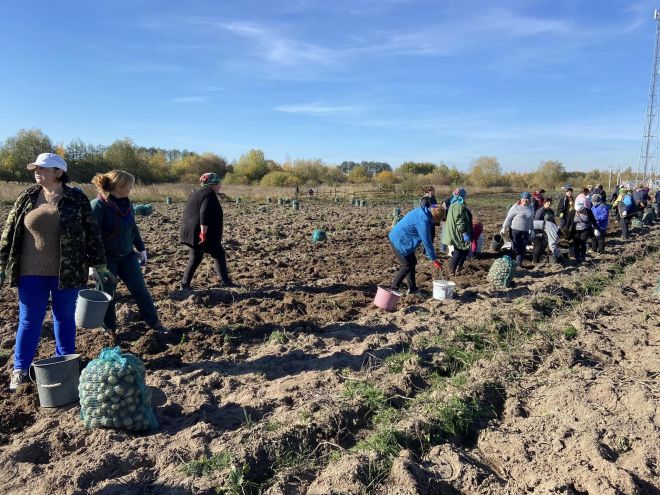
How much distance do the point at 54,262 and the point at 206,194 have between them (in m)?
2.86

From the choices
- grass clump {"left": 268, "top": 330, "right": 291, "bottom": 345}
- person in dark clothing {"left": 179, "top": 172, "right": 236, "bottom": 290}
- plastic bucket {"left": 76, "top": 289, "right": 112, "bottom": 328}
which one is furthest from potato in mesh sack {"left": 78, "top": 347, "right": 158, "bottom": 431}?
person in dark clothing {"left": 179, "top": 172, "right": 236, "bottom": 290}

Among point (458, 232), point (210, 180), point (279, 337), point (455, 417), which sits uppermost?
point (210, 180)

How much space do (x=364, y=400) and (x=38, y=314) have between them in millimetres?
2622

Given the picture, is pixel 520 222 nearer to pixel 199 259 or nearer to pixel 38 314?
pixel 199 259

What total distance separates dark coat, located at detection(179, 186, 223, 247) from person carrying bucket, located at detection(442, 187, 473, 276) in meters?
3.94

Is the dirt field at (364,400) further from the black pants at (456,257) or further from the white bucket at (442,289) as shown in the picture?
the black pants at (456,257)

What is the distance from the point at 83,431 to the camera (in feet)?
11.1

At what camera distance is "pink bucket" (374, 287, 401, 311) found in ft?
21.2

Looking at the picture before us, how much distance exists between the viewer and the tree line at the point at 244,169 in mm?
41188

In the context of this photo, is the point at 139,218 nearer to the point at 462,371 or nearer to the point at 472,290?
the point at 472,290

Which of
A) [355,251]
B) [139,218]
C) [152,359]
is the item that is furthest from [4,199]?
[152,359]

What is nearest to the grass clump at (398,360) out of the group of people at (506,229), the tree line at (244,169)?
the group of people at (506,229)

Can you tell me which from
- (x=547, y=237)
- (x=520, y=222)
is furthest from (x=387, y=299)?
(x=547, y=237)

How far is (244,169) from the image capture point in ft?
202
